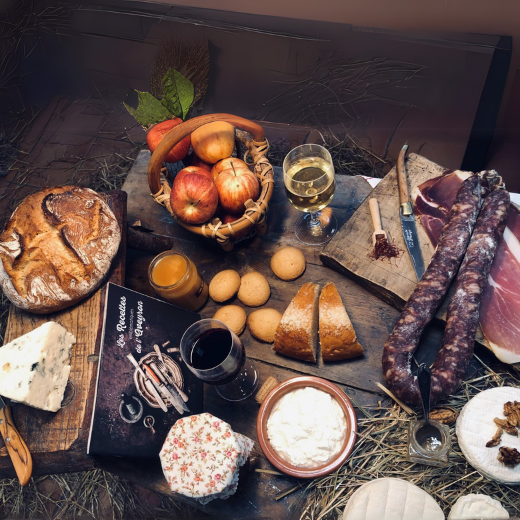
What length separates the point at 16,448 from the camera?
1.47 m

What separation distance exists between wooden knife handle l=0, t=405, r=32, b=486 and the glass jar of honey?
68 cm

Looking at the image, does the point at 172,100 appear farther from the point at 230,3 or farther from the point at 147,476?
the point at 147,476

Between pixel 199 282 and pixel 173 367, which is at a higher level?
pixel 199 282

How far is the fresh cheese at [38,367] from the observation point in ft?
4.85

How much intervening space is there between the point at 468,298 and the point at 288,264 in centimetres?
70

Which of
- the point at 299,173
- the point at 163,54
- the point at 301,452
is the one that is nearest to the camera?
the point at 301,452

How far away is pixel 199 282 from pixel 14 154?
180cm

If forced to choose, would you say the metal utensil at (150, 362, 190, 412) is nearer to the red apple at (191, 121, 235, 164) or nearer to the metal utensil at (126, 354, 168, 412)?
the metal utensil at (126, 354, 168, 412)

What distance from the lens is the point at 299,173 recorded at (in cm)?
173

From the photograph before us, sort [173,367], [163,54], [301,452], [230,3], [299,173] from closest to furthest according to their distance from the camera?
[301,452], [173,367], [299,173], [230,3], [163,54]

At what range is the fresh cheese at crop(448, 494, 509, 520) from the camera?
125cm

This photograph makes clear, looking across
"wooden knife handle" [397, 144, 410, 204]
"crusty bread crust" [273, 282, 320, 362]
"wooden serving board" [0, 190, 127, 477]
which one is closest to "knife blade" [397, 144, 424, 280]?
"wooden knife handle" [397, 144, 410, 204]

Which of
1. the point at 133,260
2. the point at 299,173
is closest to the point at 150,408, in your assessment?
the point at 133,260

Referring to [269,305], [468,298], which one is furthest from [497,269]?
[269,305]
